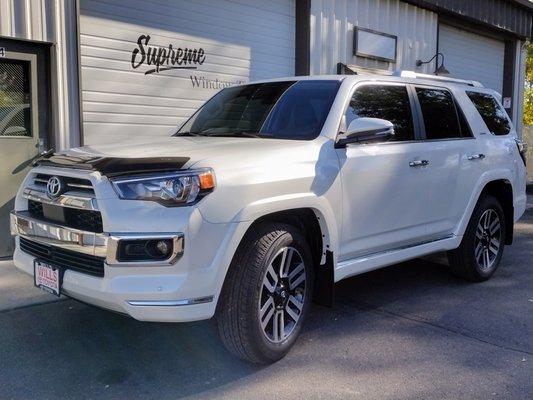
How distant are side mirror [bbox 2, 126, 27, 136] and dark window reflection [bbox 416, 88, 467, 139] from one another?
432 centimetres

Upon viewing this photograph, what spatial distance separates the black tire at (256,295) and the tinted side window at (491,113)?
9.66ft

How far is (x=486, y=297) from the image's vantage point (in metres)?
5.38

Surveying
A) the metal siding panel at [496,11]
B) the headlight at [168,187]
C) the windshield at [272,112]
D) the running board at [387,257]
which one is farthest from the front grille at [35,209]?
the metal siding panel at [496,11]

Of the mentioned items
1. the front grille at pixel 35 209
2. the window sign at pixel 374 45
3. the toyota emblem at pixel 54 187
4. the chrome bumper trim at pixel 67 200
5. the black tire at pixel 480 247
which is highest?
the window sign at pixel 374 45

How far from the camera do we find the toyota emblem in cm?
357

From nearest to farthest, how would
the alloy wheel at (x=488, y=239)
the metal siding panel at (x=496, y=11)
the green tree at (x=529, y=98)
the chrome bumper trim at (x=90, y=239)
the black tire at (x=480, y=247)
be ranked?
the chrome bumper trim at (x=90, y=239)
the black tire at (x=480, y=247)
the alloy wheel at (x=488, y=239)
the metal siding panel at (x=496, y=11)
the green tree at (x=529, y=98)

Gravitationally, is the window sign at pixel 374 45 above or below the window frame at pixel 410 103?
above

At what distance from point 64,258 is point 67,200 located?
371mm

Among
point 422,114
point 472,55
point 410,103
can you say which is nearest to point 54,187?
point 410,103

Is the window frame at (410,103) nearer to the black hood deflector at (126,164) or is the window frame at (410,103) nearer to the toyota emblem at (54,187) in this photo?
the black hood deflector at (126,164)

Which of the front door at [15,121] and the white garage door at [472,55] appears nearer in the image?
the front door at [15,121]

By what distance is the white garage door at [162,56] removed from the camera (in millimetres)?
7352

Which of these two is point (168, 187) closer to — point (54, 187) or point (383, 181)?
point (54, 187)

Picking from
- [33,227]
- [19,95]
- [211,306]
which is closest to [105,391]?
[211,306]
